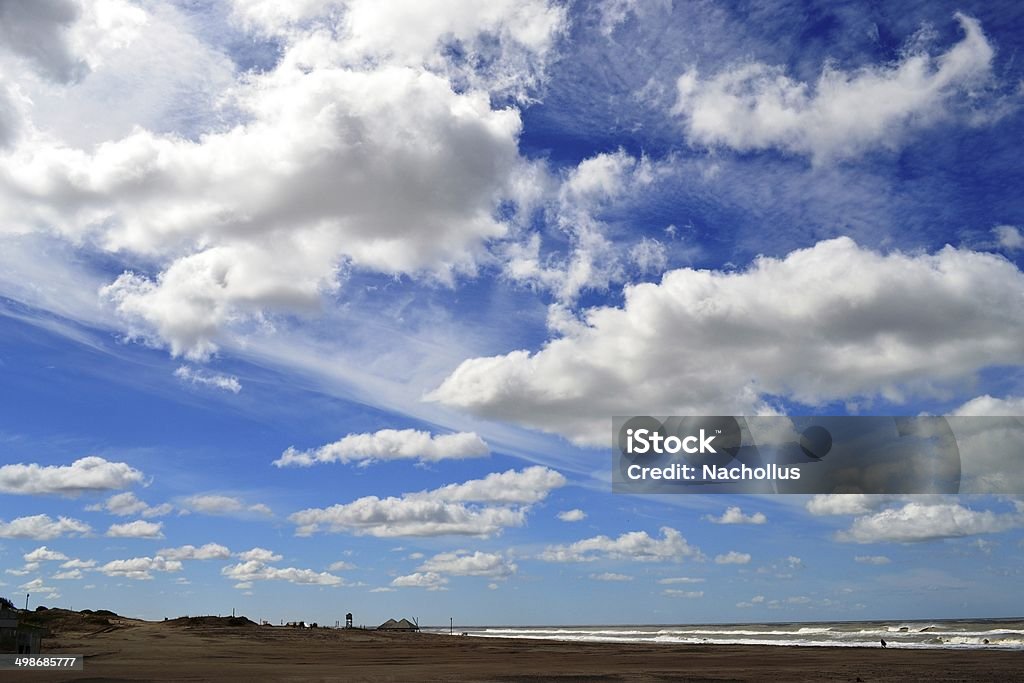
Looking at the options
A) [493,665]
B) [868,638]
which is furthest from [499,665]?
[868,638]

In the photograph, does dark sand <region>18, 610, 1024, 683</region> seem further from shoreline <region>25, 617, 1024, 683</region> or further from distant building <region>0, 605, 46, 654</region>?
distant building <region>0, 605, 46, 654</region>

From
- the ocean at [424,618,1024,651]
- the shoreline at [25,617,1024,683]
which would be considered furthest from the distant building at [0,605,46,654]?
the ocean at [424,618,1024,651]

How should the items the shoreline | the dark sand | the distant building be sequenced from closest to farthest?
the dark sand
the shoreline
the distant building

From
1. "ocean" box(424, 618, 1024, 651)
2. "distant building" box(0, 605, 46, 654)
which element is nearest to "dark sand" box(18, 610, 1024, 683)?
"distant building" box(0, 605, 46, 654)

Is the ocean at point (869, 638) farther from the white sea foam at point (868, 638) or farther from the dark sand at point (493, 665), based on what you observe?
the dark sand at point (493, 665)

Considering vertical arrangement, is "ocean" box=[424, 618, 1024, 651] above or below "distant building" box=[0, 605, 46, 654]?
below

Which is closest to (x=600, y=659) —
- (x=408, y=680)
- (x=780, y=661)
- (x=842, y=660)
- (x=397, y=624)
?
(x=780, y=661)

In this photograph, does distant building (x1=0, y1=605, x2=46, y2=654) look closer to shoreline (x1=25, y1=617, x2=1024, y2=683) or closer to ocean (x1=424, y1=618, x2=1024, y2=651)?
shoreline (x1=25, y1=617, x2=1024, y2=683)

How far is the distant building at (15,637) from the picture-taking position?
36.1m

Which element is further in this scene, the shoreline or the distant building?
the distant building

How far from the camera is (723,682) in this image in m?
31.4

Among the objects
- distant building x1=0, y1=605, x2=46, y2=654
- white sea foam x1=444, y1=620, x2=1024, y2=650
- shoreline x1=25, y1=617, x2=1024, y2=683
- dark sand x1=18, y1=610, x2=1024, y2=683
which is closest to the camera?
dark sand x1=18, y1=610, x2=1024, y2=683

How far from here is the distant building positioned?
36094mm

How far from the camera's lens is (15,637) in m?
37.3
